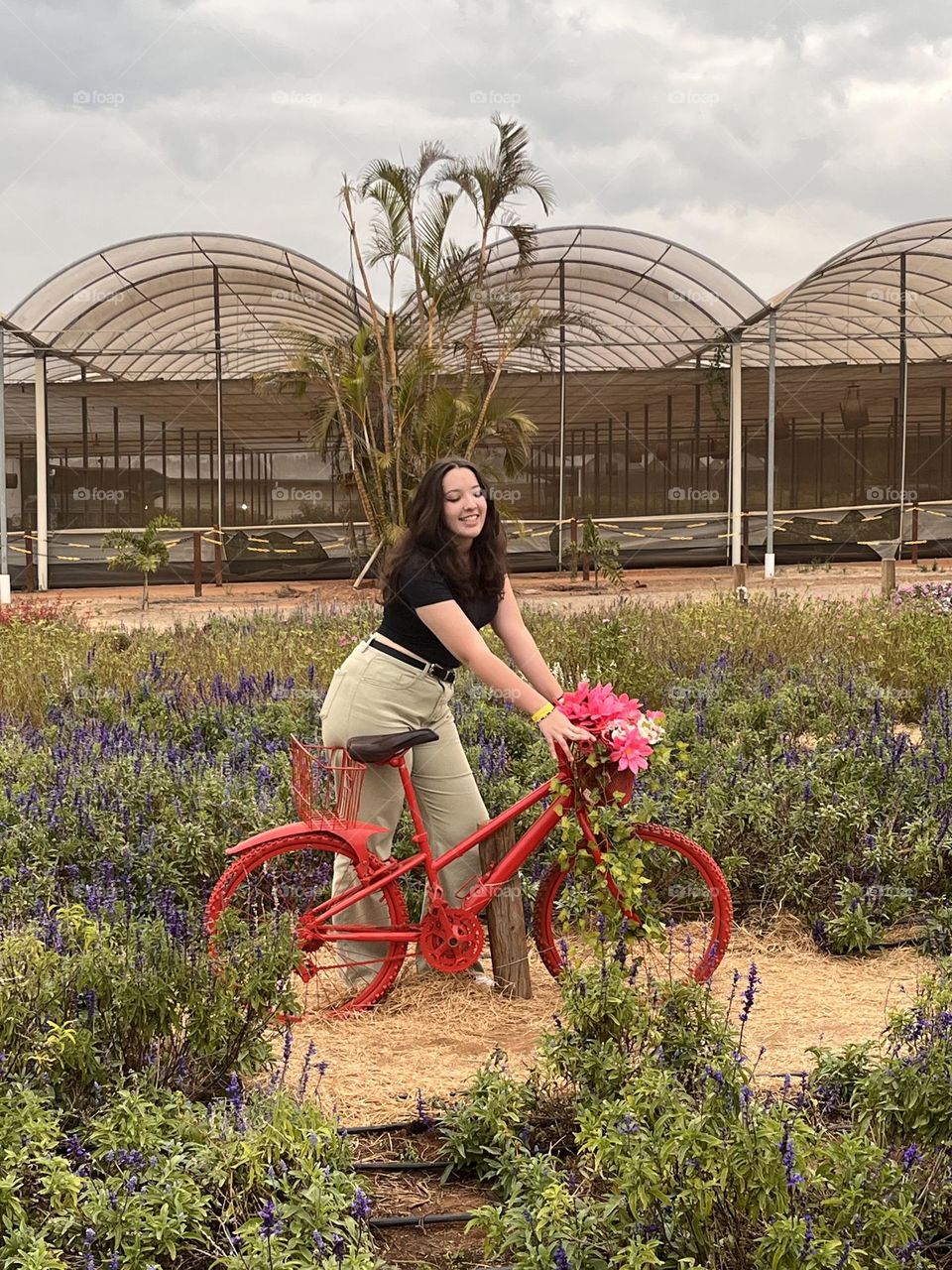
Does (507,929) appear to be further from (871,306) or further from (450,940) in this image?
(871,306)

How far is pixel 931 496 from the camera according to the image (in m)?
26.5

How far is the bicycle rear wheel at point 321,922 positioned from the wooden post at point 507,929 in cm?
30

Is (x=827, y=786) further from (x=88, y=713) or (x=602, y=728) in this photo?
(x=88, y=713)

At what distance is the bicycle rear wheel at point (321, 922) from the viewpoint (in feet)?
14.2

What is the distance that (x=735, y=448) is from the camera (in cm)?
2369

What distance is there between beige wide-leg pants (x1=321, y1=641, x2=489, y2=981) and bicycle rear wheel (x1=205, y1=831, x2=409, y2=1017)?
10mm

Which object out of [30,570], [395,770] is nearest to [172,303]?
[30,570]

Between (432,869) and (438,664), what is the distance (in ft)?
2.20

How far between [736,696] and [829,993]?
375 cm

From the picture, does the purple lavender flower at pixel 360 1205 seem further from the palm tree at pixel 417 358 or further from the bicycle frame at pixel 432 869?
the palm tree at pixel 417 358

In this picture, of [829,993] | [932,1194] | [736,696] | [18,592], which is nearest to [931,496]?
[18,592]

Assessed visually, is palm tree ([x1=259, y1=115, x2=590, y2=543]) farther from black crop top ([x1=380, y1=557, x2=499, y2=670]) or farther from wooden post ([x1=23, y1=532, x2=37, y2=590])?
black crop top ([x1=380, y1=557, x2=499, y2=670])

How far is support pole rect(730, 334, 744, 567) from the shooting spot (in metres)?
23.4

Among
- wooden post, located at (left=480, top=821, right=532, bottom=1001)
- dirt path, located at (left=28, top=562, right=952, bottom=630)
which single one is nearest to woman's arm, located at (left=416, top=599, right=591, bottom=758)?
wooden post, located at (left=480, top=821, right=532, bottom=1001)
